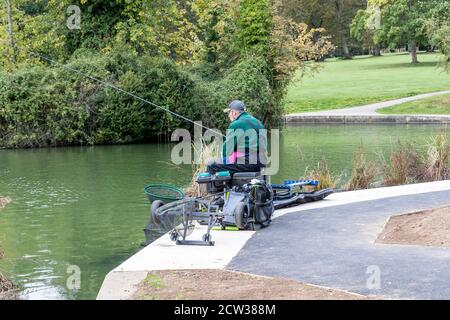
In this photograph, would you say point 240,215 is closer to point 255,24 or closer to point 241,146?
point 241,146

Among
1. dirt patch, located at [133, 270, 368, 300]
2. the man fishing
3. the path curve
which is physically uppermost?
the man fishing

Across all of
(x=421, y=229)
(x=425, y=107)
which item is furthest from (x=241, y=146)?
(x=425, y=107)

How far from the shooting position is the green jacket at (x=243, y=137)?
12.0 metres

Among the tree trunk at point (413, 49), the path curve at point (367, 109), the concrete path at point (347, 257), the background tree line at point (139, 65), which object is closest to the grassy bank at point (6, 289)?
the concrete path at point (347, 257)

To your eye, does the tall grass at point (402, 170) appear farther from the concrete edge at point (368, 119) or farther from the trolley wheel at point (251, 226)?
the concrete edge at point (368, 119)

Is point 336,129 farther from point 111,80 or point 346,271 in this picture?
point 346,271

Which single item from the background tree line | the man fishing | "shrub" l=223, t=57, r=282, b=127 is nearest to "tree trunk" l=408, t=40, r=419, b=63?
the background tree line

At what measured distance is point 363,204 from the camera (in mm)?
13414

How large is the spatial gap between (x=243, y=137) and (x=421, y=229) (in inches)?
119

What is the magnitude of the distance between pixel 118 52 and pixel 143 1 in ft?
12.9

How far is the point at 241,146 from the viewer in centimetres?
1211

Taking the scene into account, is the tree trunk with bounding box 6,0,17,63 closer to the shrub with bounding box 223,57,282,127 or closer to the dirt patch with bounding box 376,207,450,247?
the shrub with bounding box 223,57,282,127

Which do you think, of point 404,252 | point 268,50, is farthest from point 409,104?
point 404,252

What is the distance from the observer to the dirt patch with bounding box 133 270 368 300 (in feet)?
25.0
